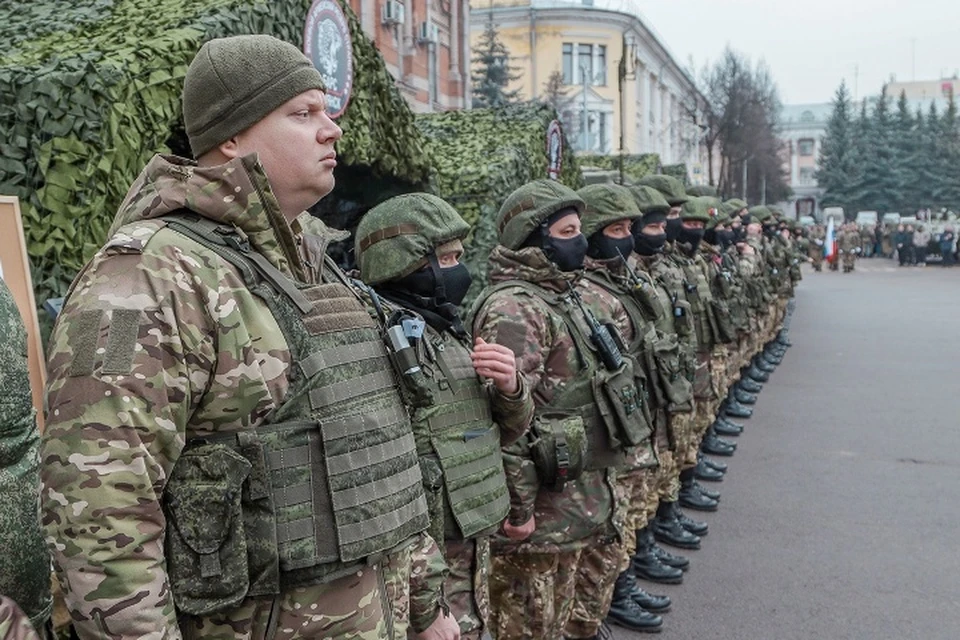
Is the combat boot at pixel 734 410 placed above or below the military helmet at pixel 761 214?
below

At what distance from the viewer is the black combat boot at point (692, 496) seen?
6219 mm

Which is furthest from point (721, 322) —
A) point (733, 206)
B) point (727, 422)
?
point (733, 206)

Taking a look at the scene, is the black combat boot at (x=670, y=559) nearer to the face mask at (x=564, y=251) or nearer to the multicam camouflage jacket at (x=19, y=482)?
the face mask at (x=564, y=251)

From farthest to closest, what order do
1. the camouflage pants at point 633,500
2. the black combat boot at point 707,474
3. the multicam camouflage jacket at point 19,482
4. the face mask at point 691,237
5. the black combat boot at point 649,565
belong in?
1. the face mask at point 691,237
2. the black combat boot at point 707,474
3. the black combat boot at point 649,565
4. the camouflage pants at point 633,500
5. the multicam camouflage jacket at point 19,482

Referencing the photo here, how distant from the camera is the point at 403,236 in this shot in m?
2.75

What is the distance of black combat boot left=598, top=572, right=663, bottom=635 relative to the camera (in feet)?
14.3

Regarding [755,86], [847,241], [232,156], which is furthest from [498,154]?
[755,86]

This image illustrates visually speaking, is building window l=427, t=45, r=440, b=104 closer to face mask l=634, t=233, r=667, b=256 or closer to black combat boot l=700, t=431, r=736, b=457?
black combat boot l=700, t=431, r=736, b=457

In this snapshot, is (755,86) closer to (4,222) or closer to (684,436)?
(684,436)

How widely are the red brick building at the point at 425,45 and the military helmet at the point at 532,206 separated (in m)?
17.5

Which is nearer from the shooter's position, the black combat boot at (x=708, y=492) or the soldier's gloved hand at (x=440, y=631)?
the soldier's gloved hand at (x=440, y=631)

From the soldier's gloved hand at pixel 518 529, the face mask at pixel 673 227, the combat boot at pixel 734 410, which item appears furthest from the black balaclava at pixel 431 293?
the combat boot at pixel 734 410

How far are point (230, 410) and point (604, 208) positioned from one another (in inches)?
115

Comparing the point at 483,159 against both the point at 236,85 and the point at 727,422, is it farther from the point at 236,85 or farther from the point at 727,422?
the point at 236,85
